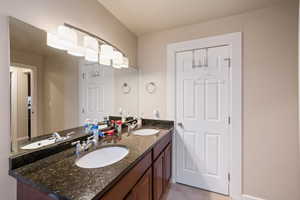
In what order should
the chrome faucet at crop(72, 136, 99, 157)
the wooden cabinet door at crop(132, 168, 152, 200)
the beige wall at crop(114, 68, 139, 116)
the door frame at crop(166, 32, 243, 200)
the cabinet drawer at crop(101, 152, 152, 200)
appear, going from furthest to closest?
the beige wall at crop(114, 68, 139, 116) < the door frame at crop(166, 32, 243, 200) < the chrome faucet at crop(72, 136, 99, 157) < the wooden cabinet door at crop(132, 168, 152, 200) < the cabinet drawer at crop(101, 152, 152, 200)

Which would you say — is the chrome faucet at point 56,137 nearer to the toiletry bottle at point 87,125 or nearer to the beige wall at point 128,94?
the toiletry bottle at point 87,125

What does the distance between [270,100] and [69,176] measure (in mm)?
2098

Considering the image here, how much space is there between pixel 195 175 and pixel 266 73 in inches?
63.7

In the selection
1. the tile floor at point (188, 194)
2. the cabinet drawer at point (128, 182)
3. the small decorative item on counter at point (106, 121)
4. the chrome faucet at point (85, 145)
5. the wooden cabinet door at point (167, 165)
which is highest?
the small decorative item on counter at point (106, 121)

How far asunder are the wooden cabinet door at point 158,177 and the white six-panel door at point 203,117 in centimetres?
56

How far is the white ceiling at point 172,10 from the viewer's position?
1.61 meters

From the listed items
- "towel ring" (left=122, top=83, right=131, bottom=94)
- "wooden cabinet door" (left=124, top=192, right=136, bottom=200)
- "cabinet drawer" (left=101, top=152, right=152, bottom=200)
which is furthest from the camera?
"towel ring" (left=122, top=83, right=131, bottom=94)

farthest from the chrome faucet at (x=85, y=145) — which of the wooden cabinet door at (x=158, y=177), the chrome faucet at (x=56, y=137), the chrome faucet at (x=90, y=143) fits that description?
the wooden cabinet door at (x=158, y=177)

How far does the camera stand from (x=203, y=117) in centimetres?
204

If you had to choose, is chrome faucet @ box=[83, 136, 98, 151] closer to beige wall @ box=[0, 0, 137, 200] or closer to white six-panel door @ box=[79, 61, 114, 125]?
white six-panel door @ box=[79, 61, 114, 125]

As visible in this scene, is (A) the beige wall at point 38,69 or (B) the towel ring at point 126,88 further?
(B) the towel ring at point 126,88

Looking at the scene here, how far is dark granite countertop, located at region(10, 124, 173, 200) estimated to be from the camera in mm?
698

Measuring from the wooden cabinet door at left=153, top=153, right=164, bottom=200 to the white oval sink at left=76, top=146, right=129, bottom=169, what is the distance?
1.30ft

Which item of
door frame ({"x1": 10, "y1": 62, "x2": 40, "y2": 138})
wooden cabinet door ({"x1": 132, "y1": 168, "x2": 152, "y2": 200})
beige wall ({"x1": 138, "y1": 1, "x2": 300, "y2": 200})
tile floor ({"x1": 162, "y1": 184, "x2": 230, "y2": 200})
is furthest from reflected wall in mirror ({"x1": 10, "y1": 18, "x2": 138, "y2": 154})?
beige wall ({"x1": 138, "y1": 1, "x2": 300, "y2": 200})
